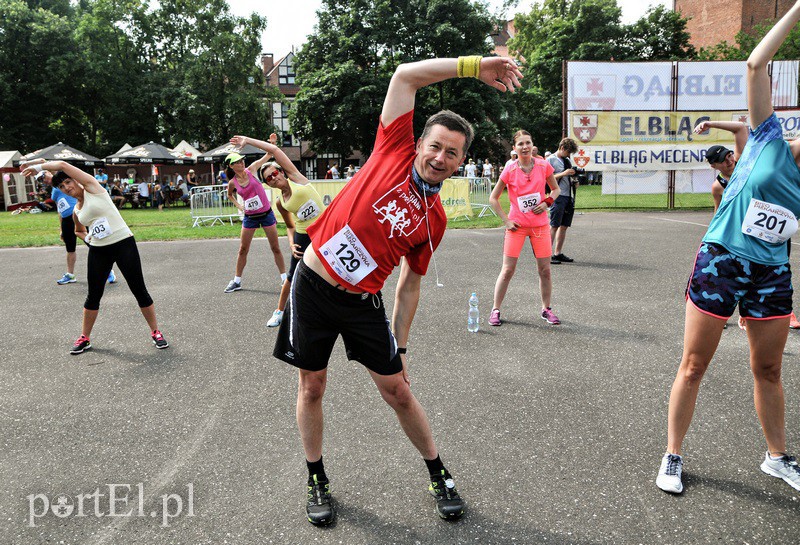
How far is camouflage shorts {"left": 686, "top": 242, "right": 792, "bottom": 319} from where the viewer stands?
289 cm

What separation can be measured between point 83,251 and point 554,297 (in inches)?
425

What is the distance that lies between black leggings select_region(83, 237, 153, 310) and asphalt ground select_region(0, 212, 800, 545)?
1.94 feet

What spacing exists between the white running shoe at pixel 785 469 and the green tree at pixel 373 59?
35.7 meters

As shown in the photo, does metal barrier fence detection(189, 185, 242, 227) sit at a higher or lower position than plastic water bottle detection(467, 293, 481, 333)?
higher

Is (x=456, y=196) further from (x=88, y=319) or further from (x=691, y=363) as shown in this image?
(x=691, y=363)

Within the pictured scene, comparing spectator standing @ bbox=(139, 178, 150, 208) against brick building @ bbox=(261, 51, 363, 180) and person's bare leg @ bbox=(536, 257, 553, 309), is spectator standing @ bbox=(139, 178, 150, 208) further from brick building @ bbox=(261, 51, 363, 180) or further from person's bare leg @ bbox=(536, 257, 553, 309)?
brick building @ bbox=(261, 51, 363, 180)

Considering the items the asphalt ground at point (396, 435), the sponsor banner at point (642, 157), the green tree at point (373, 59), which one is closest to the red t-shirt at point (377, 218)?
the asphalt ground at point (396, 435)

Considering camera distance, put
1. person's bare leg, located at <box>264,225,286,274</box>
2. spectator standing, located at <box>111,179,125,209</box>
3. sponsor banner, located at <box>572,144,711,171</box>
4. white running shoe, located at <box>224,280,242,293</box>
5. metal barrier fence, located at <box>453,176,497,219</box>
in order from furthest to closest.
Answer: spectator standing, located at <box>111,179,125,209</box> → metal barrier fence, located at <box>453,176,497,219</box> → sponsor banner, located at <box>572,144,711,171</box> → person's bare leg, located at <box>264,225,286,274</box> → white running shoe, located at <box>224,280,242,293</box>

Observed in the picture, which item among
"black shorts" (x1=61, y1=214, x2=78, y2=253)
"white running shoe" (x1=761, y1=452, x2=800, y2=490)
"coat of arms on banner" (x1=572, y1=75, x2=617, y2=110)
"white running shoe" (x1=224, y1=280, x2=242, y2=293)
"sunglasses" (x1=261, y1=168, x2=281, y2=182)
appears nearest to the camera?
"white running shoe" (x1=761, y1=452, x2=800, y2=490)

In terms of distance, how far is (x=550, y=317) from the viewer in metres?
6.37

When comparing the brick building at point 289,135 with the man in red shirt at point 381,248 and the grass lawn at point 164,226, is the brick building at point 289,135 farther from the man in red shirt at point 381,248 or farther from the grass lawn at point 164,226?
the man in red shirt at point 381,248

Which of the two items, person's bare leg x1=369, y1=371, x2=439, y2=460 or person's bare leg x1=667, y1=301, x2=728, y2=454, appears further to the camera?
person's bare leg x1=667, y1=301, x2=728, y2=454

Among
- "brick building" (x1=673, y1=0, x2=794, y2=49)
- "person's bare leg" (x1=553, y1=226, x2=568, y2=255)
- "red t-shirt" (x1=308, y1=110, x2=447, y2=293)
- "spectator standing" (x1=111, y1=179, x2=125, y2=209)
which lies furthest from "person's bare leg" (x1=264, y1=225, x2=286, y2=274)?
"brick building" (x1=673, y1=0, x2=794, y2=49)

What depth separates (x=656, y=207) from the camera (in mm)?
21141
